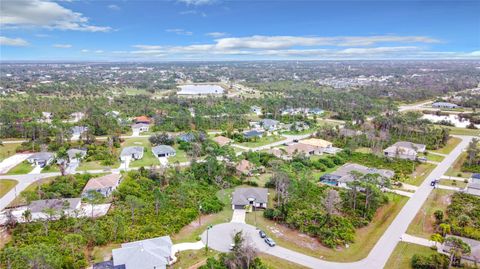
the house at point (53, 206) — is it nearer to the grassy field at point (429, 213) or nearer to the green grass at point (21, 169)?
the green grass at point (21, 169)

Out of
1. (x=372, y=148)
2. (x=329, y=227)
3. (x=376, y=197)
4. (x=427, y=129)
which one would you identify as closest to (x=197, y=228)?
(x=329, y=227)

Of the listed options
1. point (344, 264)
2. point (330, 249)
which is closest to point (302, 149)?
point (330, 249)

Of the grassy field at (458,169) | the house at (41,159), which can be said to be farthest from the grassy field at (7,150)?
the grassy field at (458,169)

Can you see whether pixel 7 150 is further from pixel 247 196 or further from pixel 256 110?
pixel 256 110

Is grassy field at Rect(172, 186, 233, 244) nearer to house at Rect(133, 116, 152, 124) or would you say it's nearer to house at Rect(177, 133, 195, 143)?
house at Rect(177, 133, 195, 143)

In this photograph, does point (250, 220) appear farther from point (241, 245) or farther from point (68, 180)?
point (68, 180)
